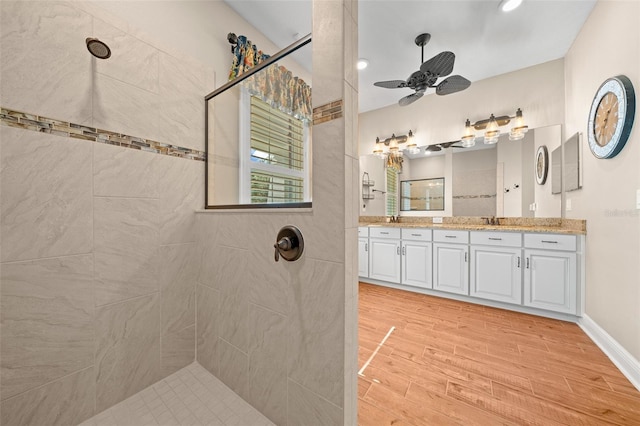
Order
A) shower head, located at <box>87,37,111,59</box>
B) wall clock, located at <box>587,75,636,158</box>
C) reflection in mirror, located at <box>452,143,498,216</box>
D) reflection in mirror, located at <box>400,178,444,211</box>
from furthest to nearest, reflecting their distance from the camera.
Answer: reflection in mirror, located at <box>400,178,444,211</box> < reflection in mirror, located at <box>452,143,498,216</box> < wall clock, located at <box>587,75,636,158</box> < shower head, located at <box>87,37,111,59</box>

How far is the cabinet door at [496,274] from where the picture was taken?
249 cm

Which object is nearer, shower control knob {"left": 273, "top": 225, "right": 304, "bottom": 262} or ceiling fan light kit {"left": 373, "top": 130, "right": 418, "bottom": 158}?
shower control knob {"left": 273, "top": 225, "right": 304, "bottom": 262}

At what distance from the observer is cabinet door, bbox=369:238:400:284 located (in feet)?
10.7

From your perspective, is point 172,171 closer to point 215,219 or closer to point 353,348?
point 215,219

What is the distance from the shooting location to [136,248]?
4.45 feet

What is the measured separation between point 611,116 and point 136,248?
3328mm

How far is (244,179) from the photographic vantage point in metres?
1.62

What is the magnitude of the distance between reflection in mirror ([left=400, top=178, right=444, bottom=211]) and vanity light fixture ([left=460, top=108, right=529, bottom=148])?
63 cm

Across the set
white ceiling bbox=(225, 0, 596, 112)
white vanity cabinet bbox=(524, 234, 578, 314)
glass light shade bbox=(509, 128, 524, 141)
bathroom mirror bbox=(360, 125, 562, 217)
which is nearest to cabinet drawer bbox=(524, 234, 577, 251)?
white vanity cabinet bbox=(524, 234, 578, 314)

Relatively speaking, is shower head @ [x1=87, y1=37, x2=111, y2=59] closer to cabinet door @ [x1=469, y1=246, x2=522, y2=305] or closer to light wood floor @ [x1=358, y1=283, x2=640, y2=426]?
light wood floor @ [x1=358, y1=283, x2=640, y2=426]

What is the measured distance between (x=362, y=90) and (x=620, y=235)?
9.86 ft

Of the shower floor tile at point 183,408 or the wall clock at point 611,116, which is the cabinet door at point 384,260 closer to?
the wall clock at point 611,116

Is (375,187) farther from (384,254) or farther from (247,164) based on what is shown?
(247,164)

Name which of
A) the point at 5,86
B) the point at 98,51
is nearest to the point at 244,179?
the point at 98,51
